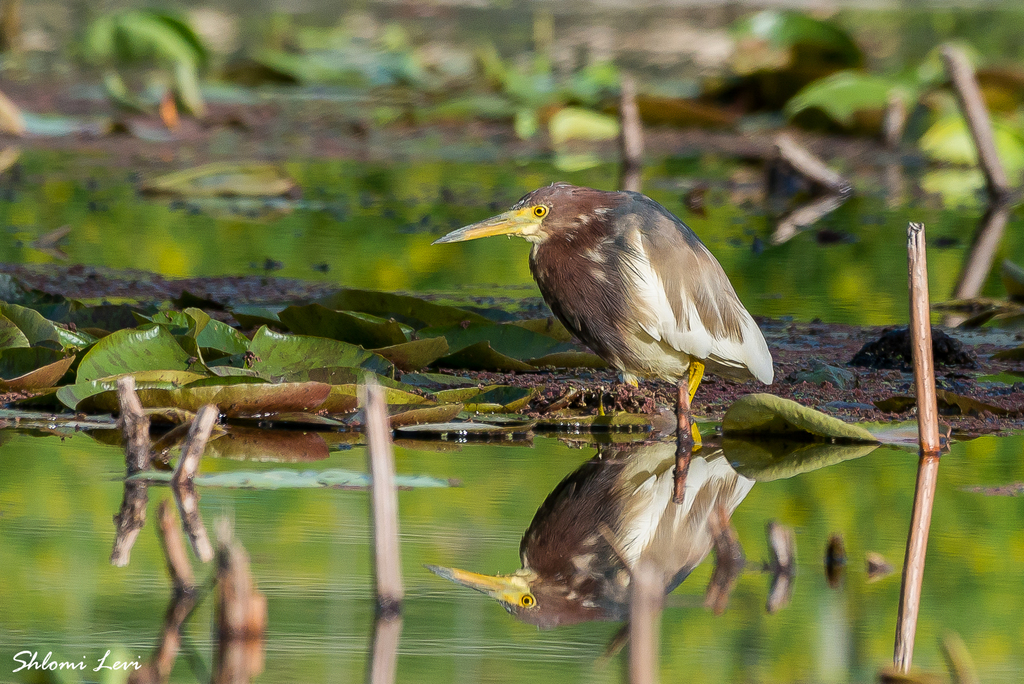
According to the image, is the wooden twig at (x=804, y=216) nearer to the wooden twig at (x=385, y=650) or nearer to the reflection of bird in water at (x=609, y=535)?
the reflection of bird in water at (x=609, y=535)

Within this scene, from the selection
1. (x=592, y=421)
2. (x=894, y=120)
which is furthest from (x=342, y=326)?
(x=894, y=120)

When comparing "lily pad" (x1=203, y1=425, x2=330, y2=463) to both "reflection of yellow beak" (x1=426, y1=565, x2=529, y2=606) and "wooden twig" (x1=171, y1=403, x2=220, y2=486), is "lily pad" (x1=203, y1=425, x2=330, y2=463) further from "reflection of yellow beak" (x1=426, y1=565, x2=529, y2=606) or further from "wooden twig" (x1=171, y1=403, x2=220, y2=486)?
"reflection of yellow beak" (x1=426, y1=565, x2=529, y2=606)

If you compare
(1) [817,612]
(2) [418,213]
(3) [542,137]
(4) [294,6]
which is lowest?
(1) [817,612]

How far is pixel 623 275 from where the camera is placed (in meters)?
4.20

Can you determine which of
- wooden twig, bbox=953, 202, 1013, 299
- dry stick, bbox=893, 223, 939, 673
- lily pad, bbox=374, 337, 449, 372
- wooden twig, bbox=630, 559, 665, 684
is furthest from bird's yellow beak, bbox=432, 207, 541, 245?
wooden twig, bbox=953, 202, 1013, 299

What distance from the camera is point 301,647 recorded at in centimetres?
262

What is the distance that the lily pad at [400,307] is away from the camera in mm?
5118

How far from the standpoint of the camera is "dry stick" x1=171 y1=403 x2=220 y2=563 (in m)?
3.16

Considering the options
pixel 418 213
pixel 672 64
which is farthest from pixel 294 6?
pixel 418 213

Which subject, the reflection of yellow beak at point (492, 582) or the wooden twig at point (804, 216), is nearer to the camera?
the reflection of yellow beak at point (492, 582)

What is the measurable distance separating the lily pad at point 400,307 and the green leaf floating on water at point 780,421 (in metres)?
1.20

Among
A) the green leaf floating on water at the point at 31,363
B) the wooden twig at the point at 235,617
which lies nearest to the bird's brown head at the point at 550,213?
the green leaf floating on water at the point at 31,363

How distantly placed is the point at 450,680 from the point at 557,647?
0.82 feet

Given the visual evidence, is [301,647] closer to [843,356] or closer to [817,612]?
[817,612]
